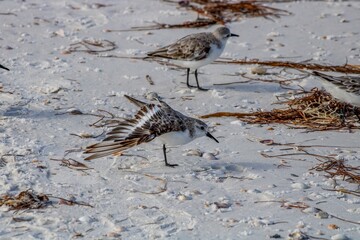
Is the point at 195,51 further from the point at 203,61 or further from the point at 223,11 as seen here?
the point at 223,11

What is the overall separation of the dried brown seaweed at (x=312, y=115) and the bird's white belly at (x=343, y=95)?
129 millimetres

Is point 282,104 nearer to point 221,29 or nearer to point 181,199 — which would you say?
point 221,29

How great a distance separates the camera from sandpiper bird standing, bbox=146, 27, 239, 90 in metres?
8.91

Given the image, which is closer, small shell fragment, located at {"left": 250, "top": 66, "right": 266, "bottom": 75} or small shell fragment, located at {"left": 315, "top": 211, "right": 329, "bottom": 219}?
small shell fragment, located at {"left": 315, "top": 211, "right": 329, "bottom": 219}

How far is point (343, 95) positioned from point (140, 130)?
7.65ft

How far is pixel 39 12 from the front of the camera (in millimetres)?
11016

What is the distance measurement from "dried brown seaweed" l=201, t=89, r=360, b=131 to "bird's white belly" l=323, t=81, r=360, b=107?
0.13 m

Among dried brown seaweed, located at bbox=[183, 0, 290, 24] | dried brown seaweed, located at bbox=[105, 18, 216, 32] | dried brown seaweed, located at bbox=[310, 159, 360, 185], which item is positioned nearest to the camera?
dried brown seaweed, located at bbox=[310, 159, 360, 185]

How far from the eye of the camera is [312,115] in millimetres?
8047

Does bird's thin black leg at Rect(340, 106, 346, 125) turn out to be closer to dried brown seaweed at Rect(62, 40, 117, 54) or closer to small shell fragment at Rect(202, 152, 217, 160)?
small shell fragment at Rect(202, 152, 217, 160)

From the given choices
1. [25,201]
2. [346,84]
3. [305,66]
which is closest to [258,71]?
[305,66]

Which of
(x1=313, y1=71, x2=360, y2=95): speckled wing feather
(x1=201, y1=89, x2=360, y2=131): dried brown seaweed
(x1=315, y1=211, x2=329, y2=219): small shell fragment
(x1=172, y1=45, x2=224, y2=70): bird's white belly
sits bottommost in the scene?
(x1=201, y1=89, x2=360, y2=131): dried brown seaweed

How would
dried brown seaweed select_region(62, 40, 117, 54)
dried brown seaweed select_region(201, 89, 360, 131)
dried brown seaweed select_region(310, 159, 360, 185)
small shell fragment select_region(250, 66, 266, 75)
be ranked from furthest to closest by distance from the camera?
1. dried brown seaweed select_region(62, 40, 117, 54)
2. small shell fragment select_region(250, 66, 266, 75)
3. dried brown seaweed select_region(201, 89, 360, 131)
4. dried brown seaweed select_region(310, 159, 360, 185)

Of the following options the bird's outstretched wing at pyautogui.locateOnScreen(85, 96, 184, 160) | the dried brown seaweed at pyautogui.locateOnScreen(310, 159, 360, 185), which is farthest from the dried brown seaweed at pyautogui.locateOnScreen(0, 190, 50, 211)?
the dried brown seaweed at pyautogui.locateOnScreen(310, 159, 360, 185)
